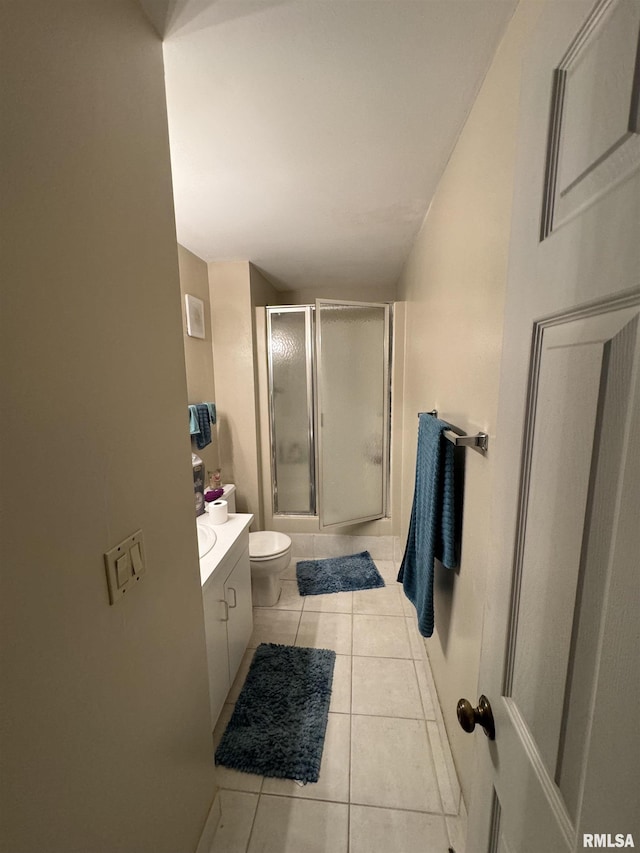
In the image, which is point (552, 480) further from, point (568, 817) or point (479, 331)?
point (479, 331)

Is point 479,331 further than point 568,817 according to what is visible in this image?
Yes

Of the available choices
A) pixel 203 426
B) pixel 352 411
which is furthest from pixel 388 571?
pixel 203 426

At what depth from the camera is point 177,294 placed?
35.3 inches

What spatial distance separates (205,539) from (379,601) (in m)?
1.33

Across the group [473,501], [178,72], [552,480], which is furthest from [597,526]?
[178,72]

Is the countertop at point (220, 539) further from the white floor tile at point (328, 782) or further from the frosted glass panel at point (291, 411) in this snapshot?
the frosted glass panel at point (291, 411)

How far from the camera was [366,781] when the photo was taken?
123 centimetres

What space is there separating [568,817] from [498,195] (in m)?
1.19

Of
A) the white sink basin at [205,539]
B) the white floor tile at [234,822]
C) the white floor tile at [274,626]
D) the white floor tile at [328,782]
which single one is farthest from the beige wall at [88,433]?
the white floor tile at [274,626]

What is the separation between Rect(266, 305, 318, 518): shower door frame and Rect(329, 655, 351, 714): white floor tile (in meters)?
1.17

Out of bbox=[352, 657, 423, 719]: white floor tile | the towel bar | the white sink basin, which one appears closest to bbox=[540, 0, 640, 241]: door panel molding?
the towel bar

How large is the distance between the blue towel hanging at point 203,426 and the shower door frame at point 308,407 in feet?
2.11

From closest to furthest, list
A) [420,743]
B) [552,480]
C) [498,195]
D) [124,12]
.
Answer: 1. [552,480]
2. [124,12]
3. [498,195]
4. [420,743]

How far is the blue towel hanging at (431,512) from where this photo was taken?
1.14 m
